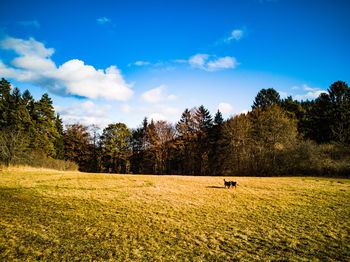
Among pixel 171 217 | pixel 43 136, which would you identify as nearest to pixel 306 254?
pixel 171 217

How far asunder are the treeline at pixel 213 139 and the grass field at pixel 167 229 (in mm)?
22314

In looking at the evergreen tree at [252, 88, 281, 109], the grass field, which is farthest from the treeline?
the grass field

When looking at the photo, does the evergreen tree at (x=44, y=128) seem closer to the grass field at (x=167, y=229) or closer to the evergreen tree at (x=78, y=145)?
the evergreen tree at (x=78, y=145)

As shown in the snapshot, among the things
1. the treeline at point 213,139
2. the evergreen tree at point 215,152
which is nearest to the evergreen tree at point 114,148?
the treeline at point 213,139

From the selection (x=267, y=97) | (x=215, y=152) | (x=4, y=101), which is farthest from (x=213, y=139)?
(x=4, y=101)

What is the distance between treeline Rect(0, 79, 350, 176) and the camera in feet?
103

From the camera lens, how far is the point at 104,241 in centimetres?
563

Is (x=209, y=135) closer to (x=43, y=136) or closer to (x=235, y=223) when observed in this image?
(x=235, y=223)

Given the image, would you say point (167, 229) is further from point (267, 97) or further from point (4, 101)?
point (4, 101)

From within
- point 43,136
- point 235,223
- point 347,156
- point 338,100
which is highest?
point 338,100

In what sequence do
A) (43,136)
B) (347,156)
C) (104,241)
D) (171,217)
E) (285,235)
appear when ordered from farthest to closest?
(43,136), (347,156), (171,217), (285,235), (104,241)

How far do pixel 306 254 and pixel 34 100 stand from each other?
210 feet

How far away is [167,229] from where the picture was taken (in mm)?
6844

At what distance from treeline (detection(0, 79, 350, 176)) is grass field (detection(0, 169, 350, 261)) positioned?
73.2 ft
